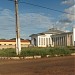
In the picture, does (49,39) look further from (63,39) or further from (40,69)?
(40,69)

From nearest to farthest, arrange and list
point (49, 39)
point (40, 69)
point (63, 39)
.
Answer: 1. point (40, 69)
2. point (63, 39)
3. point (49, 39)

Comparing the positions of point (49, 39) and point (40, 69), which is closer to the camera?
point (40, 69)

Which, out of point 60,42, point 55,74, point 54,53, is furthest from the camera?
point 60,42

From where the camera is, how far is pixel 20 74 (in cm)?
1245

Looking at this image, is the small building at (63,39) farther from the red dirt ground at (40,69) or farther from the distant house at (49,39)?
the red dirt ground at (40,69)

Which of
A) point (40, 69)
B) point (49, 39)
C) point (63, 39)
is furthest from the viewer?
point (49, 39)

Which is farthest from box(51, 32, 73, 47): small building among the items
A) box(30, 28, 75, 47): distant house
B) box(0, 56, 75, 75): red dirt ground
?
box(0, 56, 75, 75): red dirt ground

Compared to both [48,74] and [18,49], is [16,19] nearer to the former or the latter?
[18,49]

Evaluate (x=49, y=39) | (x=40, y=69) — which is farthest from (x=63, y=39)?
(x=40, y=69)

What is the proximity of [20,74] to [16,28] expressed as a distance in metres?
16.6

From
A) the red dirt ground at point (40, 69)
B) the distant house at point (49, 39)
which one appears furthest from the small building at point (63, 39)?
the red dirt ground at point (40, 69)

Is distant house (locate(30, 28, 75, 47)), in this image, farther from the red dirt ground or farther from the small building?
the red dirt ground

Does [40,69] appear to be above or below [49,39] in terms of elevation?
below


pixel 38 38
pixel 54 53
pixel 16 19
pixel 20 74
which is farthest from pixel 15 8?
pixel 38 38
